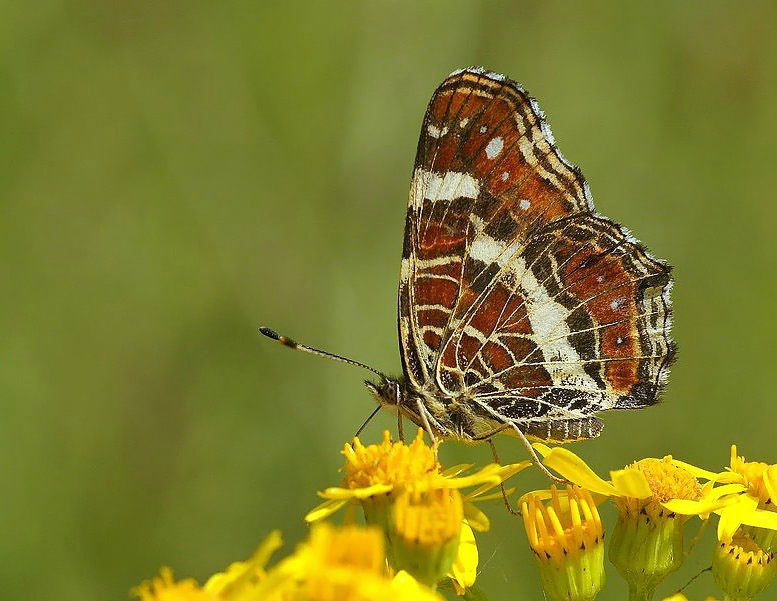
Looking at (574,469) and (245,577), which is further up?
(574,469)

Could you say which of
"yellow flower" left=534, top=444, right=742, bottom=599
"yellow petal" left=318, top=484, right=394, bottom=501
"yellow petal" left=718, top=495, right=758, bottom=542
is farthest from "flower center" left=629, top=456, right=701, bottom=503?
"yellow petal" left=318, top=484, right=394, bottom=501

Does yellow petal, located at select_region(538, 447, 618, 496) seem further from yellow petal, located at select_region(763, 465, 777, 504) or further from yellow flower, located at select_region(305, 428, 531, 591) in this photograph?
yellow petal, located at select_region(763, 465, 777, 504)

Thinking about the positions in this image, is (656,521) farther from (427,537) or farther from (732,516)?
(427,537)

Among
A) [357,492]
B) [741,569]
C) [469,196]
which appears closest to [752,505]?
[741,569]

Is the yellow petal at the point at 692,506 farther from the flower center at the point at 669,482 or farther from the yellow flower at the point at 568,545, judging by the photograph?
the yellow flower at the point at 568,545

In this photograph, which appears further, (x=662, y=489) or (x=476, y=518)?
(x=662, y=489)

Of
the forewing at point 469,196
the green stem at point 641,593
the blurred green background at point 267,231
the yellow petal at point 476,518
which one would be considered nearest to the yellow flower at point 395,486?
the yellow petal at point 476,518

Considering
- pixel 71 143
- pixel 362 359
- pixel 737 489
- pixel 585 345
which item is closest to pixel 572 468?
pixel 737 489
